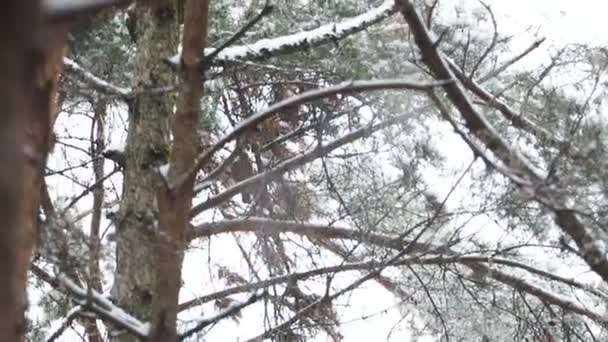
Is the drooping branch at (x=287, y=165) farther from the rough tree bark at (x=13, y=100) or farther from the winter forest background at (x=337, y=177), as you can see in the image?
the rough tree bark at (x=13, y=100)

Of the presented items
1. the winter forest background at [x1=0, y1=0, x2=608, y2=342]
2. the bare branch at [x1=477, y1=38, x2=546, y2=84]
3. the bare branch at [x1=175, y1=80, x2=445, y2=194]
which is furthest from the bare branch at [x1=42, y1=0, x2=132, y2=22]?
the bare branch at [x1=477, y1=38, x2=546, y2=84]

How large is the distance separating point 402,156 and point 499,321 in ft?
4.98

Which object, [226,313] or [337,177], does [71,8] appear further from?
[337,177]

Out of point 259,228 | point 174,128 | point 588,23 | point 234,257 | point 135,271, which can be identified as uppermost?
point 588,23

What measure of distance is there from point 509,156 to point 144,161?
2.21 meters

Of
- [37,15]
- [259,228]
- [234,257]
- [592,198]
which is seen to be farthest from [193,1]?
[234,257]

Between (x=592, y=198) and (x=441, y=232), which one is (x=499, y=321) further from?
(x=592, y=198)

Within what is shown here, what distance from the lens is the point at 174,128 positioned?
245 cm

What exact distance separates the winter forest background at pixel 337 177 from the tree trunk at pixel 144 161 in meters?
0.01

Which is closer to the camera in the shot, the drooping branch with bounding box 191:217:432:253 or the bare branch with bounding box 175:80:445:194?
the bare branch with bounding box 175:80:445:194

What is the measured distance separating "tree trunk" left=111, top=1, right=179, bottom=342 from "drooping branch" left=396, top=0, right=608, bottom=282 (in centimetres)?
145

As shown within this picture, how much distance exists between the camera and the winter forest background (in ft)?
8.36

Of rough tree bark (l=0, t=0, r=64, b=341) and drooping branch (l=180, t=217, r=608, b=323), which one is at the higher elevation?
drooping branch (l=180, t=217, r=608, b=323)

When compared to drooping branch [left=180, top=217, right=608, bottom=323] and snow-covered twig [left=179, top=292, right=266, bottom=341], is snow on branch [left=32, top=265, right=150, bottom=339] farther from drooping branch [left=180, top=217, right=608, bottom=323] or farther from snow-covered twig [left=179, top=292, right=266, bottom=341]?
drooping branch [left=180, top=217, right=608, bottom=323]
